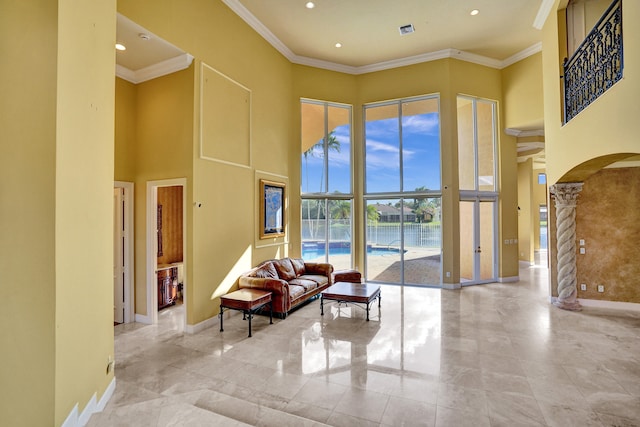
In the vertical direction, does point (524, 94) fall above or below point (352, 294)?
above

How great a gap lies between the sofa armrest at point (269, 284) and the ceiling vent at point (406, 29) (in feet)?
19.8

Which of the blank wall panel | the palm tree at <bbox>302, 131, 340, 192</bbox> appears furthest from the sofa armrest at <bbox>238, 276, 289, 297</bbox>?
the palm tree at <bbox>302, 131, 340, 192</bbox>

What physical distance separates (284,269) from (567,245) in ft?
18.6

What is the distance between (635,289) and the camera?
18.8 ft

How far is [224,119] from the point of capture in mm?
5375

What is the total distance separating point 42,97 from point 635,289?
9.05 meters

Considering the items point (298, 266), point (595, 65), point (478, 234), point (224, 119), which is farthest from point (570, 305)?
point (224, 119)

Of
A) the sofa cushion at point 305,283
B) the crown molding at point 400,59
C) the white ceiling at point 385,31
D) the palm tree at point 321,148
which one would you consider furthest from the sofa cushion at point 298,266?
the crown molding at point 400,59

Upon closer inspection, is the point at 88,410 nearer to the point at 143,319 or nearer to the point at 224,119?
the point at 143,319

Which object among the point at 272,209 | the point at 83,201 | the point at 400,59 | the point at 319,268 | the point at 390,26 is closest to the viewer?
the point at 83,201

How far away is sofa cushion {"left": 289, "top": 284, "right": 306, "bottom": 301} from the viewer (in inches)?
217

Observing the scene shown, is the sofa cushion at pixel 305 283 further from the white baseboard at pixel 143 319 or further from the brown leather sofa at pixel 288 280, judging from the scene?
the white baseboard at pixel 143 319

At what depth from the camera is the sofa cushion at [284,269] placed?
20.5 ft

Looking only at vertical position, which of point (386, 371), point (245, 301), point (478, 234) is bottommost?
point (386, 371)
